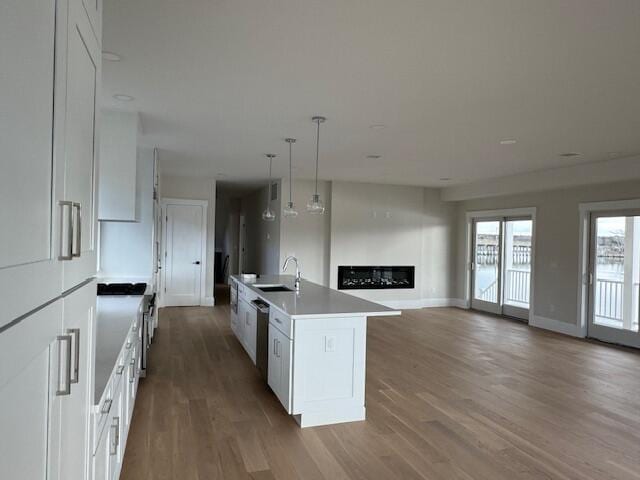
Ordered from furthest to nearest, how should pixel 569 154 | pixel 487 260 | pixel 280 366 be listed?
pixel 487 260
pixel 569 154
pixel 280 366

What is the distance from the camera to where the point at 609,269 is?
6.51m

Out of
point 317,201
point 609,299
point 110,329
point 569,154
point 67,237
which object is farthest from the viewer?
point 609,299

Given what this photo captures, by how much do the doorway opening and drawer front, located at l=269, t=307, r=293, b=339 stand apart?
571 cm

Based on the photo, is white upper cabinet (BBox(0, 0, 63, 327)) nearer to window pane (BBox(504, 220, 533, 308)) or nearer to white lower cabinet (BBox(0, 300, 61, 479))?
white lower cabinet (BBox(0, 300, 61, 479))

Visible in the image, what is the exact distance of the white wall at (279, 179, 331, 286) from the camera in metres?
8.64

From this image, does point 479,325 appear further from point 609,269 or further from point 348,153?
point 348,153

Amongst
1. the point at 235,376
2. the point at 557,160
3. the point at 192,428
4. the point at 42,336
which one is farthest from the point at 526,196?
the point at 42,336

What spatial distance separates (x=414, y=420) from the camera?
3.49 meters

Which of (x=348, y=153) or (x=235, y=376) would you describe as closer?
(x=235, y=376)

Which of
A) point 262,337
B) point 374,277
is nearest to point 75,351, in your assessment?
point 262,337

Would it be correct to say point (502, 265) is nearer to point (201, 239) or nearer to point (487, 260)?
point (487, 260)

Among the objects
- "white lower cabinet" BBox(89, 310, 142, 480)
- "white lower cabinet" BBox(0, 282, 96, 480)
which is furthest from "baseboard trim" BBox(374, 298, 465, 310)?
"white lower cabinet" BBox(0, 282, 96, 480)

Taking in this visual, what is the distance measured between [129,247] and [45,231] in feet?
14.6

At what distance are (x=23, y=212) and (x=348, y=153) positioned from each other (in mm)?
5405
